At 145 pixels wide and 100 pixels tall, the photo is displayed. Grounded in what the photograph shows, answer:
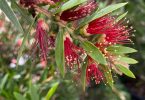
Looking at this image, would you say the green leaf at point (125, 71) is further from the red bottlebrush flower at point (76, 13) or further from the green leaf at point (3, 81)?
the green leaf at point (3, 81)

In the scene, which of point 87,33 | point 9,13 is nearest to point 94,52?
point 87,33

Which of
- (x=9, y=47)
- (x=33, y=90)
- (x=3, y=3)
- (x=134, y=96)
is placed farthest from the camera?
(x=134, y=96)

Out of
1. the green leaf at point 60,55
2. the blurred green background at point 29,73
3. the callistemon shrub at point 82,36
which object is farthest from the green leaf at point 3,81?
the green leaf at point 60,55

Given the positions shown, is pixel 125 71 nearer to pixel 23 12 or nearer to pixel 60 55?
pixel 60 55

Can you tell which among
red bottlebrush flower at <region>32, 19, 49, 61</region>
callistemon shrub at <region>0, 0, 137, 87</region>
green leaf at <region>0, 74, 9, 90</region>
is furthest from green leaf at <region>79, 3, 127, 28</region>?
green leaf at <region>0, 74, 9, 90</region>

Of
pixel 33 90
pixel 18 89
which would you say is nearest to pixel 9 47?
pixel 18 89

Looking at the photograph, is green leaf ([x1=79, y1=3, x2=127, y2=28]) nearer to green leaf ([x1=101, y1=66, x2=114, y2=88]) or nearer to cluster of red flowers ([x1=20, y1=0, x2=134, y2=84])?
cluster of red flowers ([x1=20, y1=0, x2=134, y2=84])

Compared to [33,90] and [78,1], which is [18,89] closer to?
[33,90]
